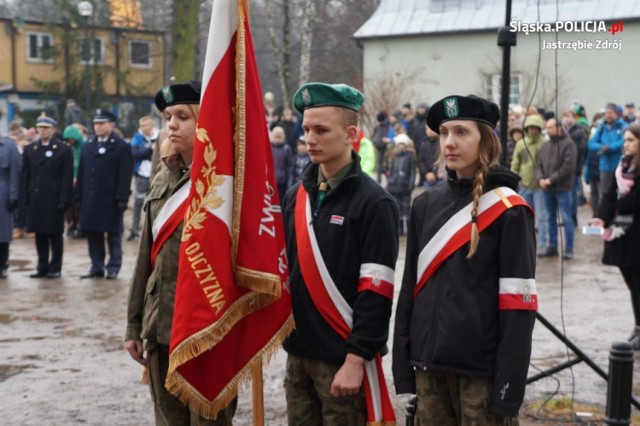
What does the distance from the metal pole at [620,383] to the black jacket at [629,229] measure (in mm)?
3841

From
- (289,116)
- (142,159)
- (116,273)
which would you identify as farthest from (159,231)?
(289,116)

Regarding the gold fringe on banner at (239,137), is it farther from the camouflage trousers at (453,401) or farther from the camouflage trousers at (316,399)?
the camouflage trousers at (453,401)

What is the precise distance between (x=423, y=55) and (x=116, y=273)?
28.9 metres

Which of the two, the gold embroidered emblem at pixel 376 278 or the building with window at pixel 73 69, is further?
the building with window at pixel 73 69

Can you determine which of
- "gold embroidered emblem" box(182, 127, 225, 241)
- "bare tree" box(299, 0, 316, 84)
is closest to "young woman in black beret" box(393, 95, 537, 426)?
"gold embroidered emblem" box(182, 127, 225, 241)

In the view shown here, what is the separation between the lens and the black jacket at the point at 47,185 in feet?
45.5

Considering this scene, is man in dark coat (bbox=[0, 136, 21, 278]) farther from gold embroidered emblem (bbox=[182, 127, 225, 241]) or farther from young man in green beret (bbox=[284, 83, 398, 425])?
young man in green beret (bbox=[284, 83, 398, 425])

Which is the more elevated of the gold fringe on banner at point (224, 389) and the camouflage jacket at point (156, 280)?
the camouflage jacket at point (156, 280)

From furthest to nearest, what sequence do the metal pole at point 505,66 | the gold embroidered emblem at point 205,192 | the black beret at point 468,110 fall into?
the metal pole at point 505,66 → the gold embroidered emblem at point 205,192 → the black beret at point 468,110

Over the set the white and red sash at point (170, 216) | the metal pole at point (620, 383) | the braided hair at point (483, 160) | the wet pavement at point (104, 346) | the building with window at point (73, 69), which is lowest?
the wet pavement at point (104, 346)

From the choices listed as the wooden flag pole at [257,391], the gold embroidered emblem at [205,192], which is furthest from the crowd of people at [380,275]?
the gold embroidered emblem at [205,192]

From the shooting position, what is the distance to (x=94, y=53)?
42.7 metres

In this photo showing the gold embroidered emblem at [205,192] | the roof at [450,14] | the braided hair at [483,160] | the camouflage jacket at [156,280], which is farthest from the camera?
the roof at [450,14]

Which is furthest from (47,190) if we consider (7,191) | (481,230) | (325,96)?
(481,230)
